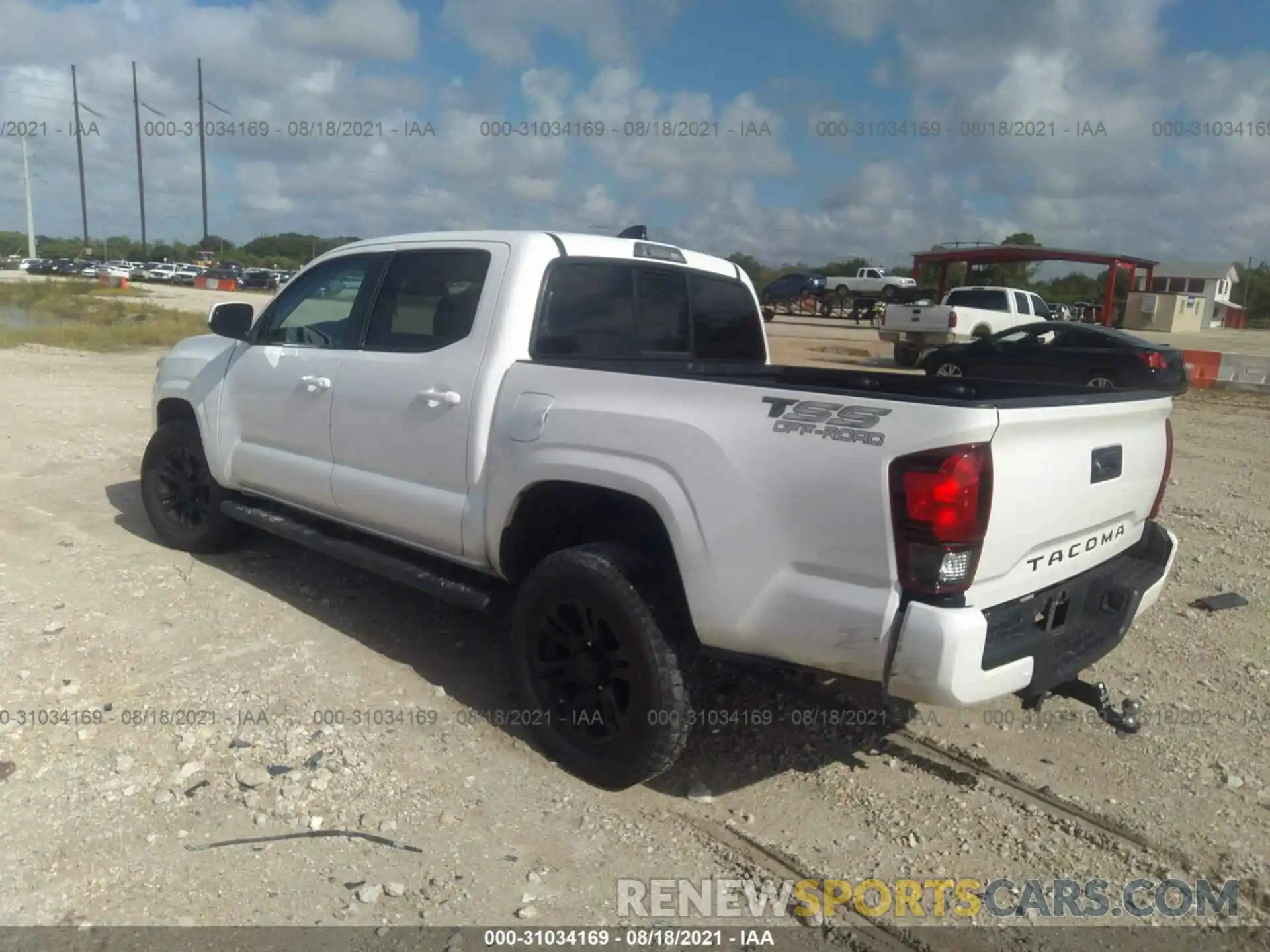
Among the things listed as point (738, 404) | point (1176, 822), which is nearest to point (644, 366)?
point (738, 404)

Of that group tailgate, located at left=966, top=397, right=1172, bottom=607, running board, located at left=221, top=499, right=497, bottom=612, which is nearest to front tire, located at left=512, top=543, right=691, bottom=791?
running board, located at left=221, top=499, right=497, bottom=612

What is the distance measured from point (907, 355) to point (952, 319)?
1228 millimetres

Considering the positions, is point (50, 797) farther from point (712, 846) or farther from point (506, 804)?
point (712, 846)

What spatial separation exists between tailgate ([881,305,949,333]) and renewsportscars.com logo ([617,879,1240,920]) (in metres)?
18.4

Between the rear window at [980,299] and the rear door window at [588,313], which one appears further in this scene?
the rear window at [980,299]

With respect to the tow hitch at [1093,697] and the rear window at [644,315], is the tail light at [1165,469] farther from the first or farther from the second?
the rear window at [644,315]

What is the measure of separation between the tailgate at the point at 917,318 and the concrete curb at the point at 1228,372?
179 inches

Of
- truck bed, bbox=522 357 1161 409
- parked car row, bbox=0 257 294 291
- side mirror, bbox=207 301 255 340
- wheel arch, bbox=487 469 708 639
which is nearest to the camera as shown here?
truck bed, bbox=522 357 1161 409


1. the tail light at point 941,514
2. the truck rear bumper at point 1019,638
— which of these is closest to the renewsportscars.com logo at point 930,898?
the truck rear bumper at point 1019,638

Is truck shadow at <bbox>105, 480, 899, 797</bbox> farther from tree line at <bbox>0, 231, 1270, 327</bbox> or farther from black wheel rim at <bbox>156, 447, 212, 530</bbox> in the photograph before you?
tree line at <bbox>0, 231, 1270, 327</bbox>

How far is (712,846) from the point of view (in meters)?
3.19

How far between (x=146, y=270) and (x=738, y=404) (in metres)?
69.3

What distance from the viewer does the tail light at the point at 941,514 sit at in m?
2.61

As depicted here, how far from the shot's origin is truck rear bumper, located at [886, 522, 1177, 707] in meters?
2.67
